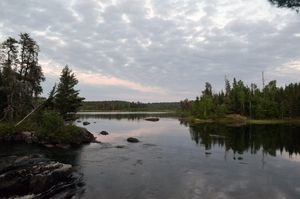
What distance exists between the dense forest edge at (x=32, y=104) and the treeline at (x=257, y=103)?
Result: 7952 centimetres

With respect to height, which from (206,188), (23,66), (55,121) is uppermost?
(23,66)

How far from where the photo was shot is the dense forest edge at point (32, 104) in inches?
1910

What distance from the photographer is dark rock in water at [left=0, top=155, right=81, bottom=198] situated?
2258cm

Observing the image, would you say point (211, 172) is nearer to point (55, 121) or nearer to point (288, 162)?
point (288, 162)

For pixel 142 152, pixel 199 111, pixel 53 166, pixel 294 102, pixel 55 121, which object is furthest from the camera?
pixel 199 111

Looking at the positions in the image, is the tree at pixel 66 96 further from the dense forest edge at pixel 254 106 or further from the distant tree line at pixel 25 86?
the dense forest edge at pixel 254 106

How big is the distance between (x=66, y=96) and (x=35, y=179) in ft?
141

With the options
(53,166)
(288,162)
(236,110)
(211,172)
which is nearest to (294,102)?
(236,110)

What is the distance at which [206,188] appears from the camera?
2511 centimetres

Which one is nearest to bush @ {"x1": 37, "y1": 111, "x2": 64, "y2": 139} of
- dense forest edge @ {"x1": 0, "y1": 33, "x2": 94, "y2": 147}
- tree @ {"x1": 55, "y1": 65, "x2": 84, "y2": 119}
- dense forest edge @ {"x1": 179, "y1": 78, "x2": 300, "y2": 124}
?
dense forest edge @ {"x1": 0, "y1": 33, "x2": 94, "y2": 147}

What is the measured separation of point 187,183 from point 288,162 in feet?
59.0

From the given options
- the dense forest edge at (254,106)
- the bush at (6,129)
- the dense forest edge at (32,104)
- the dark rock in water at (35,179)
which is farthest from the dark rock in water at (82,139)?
the dense forest edge at (254,106)

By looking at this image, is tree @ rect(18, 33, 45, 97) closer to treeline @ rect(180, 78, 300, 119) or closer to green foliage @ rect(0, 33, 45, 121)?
green foliage @ rect(0, 33, 45, 121)

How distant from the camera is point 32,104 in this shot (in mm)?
61656
